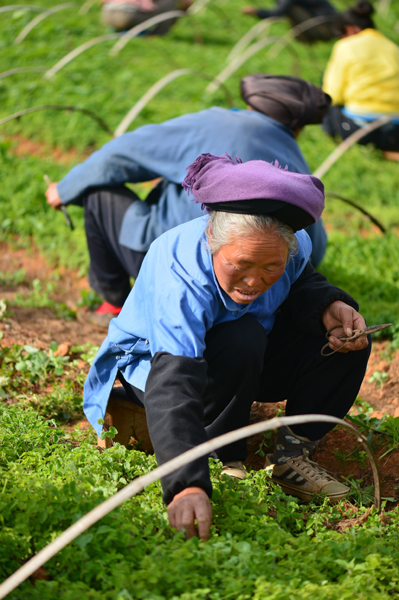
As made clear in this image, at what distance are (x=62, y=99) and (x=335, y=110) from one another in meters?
3.14

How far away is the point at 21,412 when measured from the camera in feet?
→ 7.95

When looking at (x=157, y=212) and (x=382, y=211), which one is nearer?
(x=157, y=212)

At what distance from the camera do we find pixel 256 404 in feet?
9.55

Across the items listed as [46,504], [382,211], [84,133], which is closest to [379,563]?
[46,504]

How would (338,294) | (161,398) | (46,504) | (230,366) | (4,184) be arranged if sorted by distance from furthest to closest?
1. (4,184)
2. (338,294)
3. (230,366)
4. (161,398)
5. (46,504)

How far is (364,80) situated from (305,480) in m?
5.23

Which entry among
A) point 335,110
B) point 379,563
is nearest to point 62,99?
point 335,110

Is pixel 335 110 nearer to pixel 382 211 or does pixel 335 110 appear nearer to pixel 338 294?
pixel 382 211

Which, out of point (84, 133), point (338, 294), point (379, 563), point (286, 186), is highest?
point (286, 186)

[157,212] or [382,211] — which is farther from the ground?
[157,212]

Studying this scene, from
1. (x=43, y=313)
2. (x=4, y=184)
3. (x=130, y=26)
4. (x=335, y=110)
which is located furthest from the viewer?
(x=130, y=26)

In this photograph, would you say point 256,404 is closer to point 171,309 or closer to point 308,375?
point 308,375

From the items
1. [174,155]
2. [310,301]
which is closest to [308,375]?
[310,301]

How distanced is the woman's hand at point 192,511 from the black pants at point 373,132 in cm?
572
